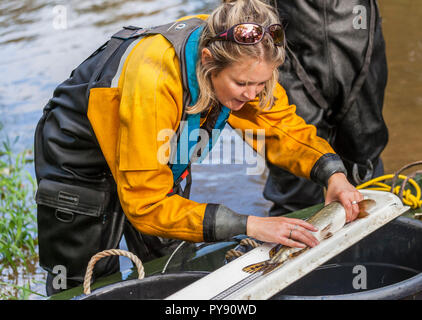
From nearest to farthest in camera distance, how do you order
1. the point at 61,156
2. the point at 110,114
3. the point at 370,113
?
the point at 110,114 < the point at 61,156 < the point at 370,113

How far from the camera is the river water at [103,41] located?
4482mm

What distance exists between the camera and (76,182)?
2361 mm

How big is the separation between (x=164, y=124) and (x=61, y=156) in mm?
611

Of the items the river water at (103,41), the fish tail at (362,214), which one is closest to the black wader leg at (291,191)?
the river water at (103,41)

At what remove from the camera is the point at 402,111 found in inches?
208

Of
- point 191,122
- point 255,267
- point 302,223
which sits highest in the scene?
point 191,122

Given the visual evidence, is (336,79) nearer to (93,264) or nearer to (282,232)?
(282,232)

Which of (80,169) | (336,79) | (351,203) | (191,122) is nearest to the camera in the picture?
(191,122)

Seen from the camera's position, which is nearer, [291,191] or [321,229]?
[321,229]

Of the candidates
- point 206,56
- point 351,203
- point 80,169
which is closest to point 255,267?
point 351,203

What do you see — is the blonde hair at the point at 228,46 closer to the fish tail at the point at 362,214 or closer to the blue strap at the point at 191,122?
the blue strap at the point at 191,122

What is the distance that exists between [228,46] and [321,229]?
67 centimetres
